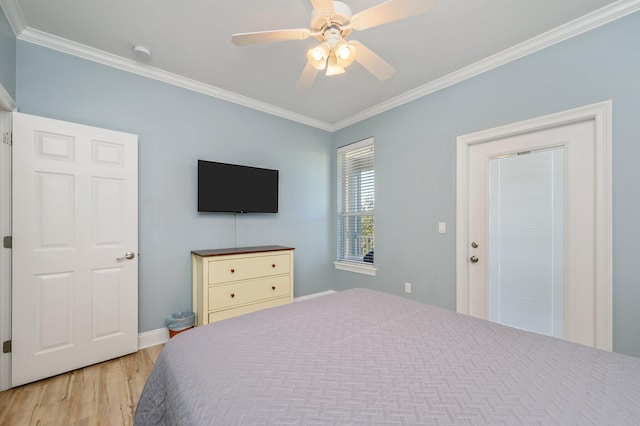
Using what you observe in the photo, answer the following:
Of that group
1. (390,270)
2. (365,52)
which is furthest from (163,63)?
(390,270)

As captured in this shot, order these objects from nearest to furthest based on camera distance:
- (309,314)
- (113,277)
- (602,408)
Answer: (602,408), (309,314), (113,277)

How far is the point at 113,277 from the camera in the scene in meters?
2.32

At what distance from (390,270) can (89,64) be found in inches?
143

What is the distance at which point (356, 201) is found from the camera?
3893 millimetres

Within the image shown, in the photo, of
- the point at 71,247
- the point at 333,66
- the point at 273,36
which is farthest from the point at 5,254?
the point at 333,66

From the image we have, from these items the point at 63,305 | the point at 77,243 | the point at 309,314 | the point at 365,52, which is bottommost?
the point at 63,305

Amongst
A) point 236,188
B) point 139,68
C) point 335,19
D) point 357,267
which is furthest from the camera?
point 357,267

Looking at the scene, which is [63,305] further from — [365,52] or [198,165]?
[365,52]

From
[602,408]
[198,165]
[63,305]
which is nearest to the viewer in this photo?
[602,408]

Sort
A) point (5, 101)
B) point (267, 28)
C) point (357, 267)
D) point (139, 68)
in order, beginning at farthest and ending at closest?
point (357, 267) → point (139, 68) → point (267, 28) → point (5, 101)

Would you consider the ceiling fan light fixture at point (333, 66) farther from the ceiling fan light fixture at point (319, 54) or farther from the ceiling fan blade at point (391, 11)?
the ceiling fan blade at point (391, 11)

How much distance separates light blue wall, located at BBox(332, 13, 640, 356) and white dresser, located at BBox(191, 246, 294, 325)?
1.22 metres

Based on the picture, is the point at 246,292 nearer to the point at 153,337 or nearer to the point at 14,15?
the point at 153,337

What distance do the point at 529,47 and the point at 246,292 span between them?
11.0 feet
